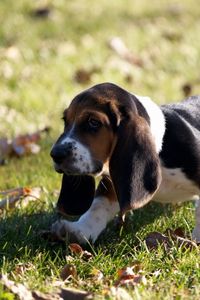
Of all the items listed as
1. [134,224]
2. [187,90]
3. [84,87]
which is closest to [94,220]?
[134,224]

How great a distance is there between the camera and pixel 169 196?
4543 millimetres

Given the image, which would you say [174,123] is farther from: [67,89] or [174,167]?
[67,89]

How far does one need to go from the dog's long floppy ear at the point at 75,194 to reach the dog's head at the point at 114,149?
151 mm

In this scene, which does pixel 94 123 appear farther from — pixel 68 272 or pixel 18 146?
pixel 18 146

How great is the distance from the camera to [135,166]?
3.97 metres

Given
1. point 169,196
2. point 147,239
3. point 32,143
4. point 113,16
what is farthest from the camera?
point 113,16

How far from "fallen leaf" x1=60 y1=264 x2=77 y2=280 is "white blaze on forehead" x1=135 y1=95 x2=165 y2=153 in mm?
873

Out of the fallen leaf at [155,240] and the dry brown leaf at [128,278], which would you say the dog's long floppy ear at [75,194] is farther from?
the dry brown leaf at [128,278]

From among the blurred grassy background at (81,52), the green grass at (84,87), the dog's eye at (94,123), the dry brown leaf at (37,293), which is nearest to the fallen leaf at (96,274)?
the green grass at (84,87)

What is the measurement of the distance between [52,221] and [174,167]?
85 centimetres

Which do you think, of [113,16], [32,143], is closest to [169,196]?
[32,143]

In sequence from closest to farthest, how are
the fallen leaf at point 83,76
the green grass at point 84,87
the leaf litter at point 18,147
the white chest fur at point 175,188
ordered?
the green grass at point 84,87 → the white chest fur at point 175,188 → the leaf litter at point 18,147 → the fallen leaf at point 83,76

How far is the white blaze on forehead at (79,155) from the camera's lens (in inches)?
155

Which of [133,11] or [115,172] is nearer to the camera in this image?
[115,172]
